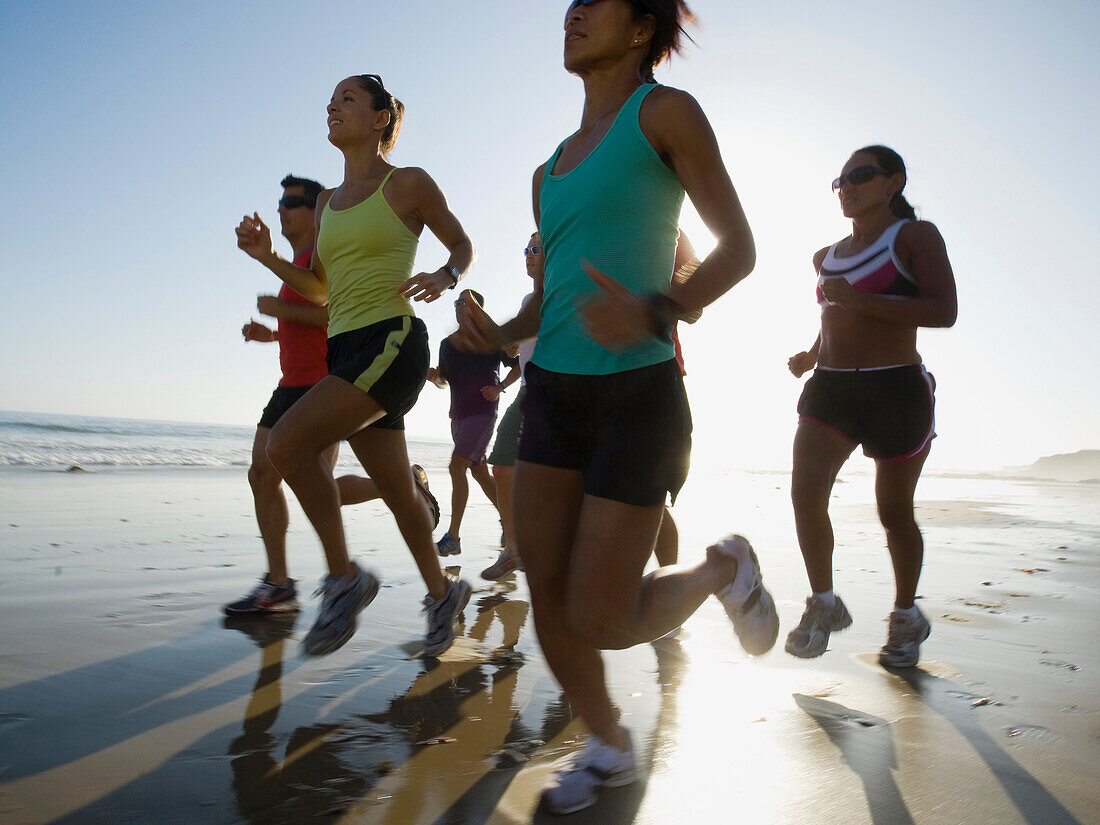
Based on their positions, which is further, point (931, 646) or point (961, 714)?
point (931, 646)

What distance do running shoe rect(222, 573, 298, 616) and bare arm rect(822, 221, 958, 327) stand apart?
8.74 feet

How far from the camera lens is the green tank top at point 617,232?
5.82ft

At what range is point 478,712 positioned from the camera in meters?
2.36

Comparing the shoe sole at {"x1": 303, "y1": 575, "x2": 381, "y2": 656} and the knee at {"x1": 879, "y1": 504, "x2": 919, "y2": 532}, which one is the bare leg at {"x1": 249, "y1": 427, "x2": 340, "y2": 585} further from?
the knee at {"x1": 879, "y1": 504, "x2": 919, "y2": 532}

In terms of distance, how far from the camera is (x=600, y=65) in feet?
6.46

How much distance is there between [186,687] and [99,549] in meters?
2.85

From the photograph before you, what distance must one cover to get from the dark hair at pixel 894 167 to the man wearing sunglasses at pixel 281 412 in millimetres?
2509

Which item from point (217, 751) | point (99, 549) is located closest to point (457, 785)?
point (217, 751)

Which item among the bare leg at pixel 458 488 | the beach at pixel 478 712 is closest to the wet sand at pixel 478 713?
the beach at pixel 478 712

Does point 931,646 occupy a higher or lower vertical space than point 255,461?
lower

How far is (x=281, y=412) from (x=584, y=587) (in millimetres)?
2473

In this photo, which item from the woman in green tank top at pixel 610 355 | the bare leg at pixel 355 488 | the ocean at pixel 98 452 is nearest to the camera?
the woman in green tank top at pixel 610 355

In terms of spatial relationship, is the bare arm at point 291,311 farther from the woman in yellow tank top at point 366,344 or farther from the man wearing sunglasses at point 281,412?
the woman in yellow tank top at point 366,344

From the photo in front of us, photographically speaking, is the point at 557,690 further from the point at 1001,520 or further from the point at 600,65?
the point at 1001,520
